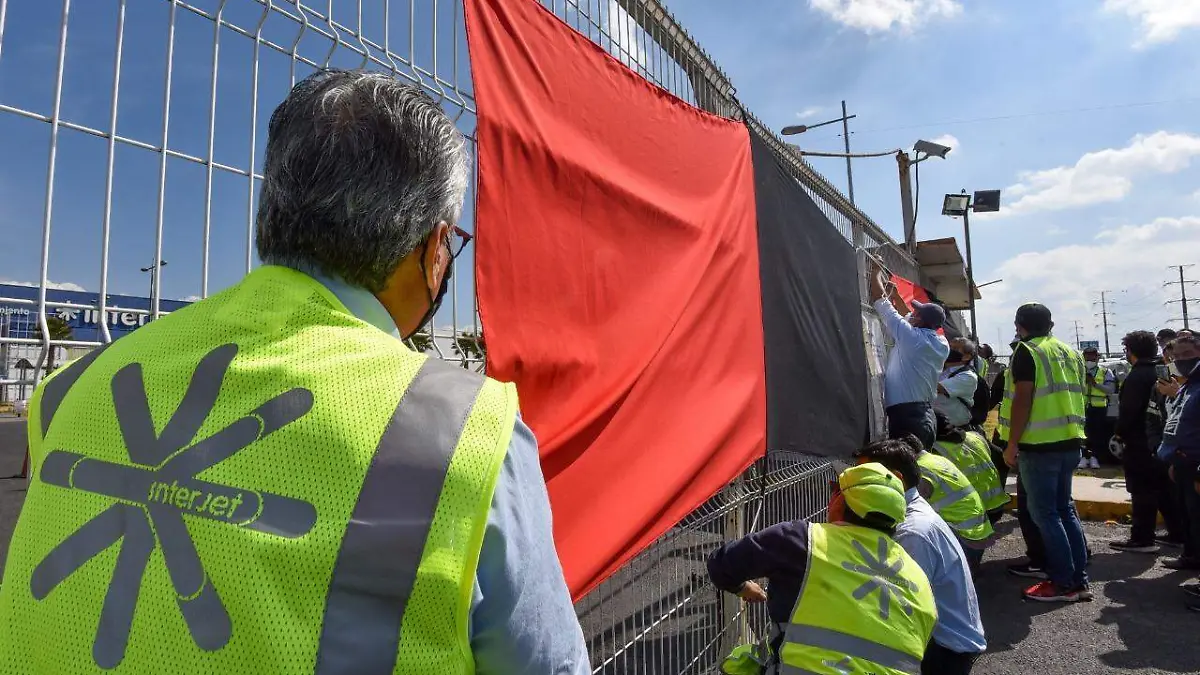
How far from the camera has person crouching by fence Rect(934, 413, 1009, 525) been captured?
5.10 m

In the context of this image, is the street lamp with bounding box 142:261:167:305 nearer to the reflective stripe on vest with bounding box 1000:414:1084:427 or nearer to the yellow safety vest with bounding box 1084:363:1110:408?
the reflective stripe on vest with bounding box 1000:414:1084:427

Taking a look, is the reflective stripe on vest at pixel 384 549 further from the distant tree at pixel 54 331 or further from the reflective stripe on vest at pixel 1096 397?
the reflective stripe on vest at pixel 1096 397

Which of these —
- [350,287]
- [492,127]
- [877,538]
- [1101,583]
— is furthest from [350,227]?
[1101,583]

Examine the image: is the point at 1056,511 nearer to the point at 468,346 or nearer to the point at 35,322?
the point at 468,346

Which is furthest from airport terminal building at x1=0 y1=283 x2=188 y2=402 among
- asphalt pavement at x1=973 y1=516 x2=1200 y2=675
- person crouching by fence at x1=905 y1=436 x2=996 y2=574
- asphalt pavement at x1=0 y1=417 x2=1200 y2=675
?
asphalt pavement at x1=973 y1=516 x2=1200 y2=675

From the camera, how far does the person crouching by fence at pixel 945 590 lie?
2781mm

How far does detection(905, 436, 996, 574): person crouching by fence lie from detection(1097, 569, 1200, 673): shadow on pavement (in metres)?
0.87

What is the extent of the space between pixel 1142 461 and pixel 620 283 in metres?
6.02

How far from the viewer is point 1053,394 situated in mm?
4633

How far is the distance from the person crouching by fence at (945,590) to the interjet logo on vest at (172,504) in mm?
2595

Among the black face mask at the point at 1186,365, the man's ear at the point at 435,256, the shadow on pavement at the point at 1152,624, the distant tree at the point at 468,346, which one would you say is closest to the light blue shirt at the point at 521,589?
the man's ear at the point at 435,256

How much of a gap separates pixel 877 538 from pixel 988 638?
2504mm

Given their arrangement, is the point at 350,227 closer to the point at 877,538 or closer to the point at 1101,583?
the point at 877,538

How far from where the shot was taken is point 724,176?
10.0ft
